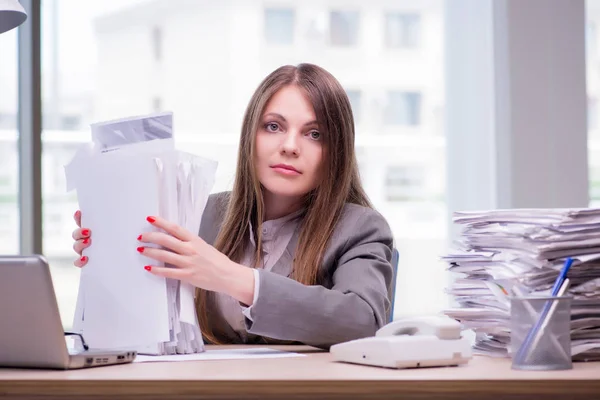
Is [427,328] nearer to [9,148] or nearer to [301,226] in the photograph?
[301,226]

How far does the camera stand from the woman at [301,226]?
1435 mm

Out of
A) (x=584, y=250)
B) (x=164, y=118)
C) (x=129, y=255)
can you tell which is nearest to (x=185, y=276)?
(x=129, y=255)

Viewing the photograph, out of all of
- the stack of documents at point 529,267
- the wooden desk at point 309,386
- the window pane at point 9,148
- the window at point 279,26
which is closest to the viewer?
the wooden desk at point 309,386

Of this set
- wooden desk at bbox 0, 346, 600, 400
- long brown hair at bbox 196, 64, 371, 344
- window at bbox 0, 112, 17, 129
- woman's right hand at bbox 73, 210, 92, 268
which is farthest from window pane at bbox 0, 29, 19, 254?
wooden desk at bbox 0, 346, 600, 400

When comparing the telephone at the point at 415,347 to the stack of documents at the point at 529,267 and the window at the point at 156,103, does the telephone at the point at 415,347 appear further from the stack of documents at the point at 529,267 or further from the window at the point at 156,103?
the window at the point at 156,103

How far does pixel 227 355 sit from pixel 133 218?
0.27 m

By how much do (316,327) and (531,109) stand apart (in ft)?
7.01

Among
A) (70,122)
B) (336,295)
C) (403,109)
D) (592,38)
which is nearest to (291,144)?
(336,295)

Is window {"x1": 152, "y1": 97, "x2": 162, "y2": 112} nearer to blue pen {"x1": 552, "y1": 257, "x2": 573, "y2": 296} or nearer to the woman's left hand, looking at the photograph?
the woman's left hand

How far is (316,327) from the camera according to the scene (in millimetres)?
1424

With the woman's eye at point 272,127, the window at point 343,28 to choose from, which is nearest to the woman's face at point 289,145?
the woman's eye at point 272,127

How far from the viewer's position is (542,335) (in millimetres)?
1124

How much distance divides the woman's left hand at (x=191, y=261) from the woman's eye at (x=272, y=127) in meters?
0.43

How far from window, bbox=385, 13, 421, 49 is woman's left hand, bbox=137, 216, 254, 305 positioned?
2729 millimetres
